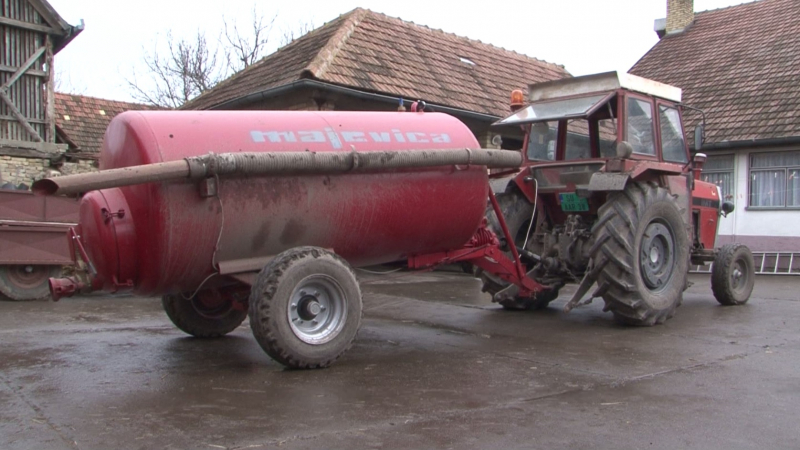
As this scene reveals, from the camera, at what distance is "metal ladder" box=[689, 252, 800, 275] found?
15.3 metres

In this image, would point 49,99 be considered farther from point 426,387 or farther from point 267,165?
point 426,387

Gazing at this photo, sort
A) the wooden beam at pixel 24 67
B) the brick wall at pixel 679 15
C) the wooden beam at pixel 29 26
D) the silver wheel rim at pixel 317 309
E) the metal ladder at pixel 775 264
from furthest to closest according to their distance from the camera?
the brick wall at pixel 679 15 → the wooden beam at pixel 24 67 → the wooden beam at pixel 29 26 → the metal ladder at pixel 775 264 → the silver wheel rim at pixel 317 309

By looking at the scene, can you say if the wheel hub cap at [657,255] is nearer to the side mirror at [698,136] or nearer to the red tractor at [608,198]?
the red tractor at [608,198]

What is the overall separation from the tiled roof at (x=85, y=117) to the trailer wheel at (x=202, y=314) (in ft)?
47.3

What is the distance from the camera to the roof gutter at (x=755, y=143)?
1610 centimetres

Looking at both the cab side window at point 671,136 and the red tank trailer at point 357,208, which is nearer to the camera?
the red tank trailer at point 357,208

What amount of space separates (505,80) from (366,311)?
30.9 feet

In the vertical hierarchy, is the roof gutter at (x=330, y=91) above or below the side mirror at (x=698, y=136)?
above

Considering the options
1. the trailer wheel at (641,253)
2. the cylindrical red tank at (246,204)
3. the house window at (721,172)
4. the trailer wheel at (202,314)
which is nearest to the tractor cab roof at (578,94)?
the trailer wheel at (641,253)

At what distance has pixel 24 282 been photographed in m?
11.2

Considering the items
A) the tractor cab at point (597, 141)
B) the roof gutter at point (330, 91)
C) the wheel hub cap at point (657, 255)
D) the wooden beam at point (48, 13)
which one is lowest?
the wheel hub cap at point (657, 255)

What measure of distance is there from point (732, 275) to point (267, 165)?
20.0ft

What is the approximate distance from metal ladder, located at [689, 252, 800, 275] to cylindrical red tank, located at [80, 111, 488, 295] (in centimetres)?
1083

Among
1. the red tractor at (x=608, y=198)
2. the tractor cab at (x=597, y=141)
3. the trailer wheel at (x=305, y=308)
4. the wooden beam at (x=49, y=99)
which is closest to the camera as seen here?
the trailer wheel at (x=305, y=308)
